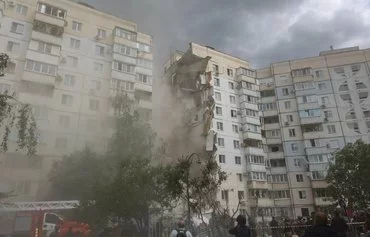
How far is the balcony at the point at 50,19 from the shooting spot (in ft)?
134

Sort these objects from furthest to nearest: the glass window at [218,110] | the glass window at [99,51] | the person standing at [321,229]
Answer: the glass window at [218,110] < the glass window at [99,51] < the person standing at [321,229]

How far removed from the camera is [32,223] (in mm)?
24312

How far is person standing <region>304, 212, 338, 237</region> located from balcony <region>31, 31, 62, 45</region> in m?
41.8

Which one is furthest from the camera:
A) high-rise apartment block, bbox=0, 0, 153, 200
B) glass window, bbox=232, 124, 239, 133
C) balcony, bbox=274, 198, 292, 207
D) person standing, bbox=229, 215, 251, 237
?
glass window, bbox=232, 124, 239, 133

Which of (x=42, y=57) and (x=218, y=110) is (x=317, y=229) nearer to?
(x=42, y=57)

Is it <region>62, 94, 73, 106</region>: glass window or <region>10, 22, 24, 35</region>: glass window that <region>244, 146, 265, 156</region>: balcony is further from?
<region>10, 22, 24, 35</region>: glass window

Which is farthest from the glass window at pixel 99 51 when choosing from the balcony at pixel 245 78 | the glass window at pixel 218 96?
the balcony at pixel 245 78

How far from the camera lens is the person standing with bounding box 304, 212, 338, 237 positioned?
612 cm

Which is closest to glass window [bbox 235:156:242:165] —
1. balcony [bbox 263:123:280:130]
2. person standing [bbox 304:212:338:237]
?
balcony [bbox 263:123:280:130]

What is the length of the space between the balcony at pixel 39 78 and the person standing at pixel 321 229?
3855 cm

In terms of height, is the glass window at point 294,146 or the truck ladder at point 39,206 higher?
the glass window at point 294,146

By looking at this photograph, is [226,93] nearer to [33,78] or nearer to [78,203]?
[33,78]

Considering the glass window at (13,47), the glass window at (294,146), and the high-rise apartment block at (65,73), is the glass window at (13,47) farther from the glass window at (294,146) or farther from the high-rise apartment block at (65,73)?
the glass window at (294,146)

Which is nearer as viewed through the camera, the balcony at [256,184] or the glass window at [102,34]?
the glass window at [102,34]
